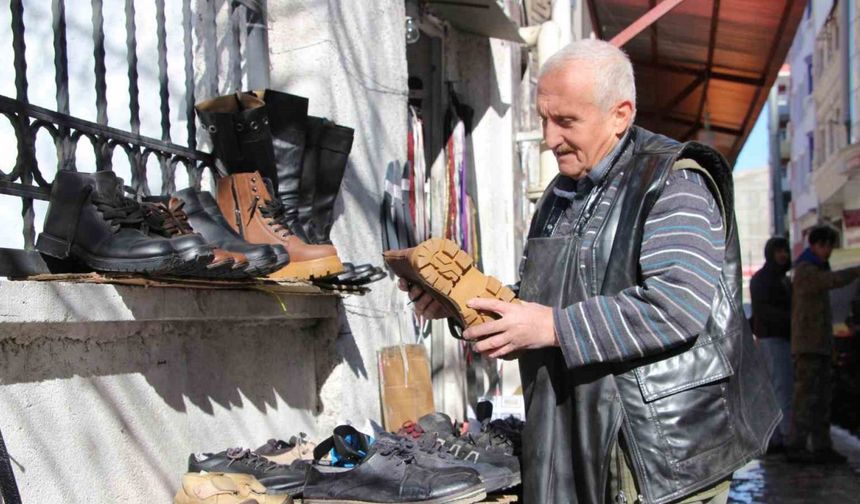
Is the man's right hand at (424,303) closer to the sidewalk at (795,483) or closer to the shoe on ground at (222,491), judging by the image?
the shoe on ground at (222,491)

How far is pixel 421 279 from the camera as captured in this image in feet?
7.59

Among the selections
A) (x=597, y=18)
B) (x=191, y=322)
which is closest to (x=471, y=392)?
(x=191, y=322)

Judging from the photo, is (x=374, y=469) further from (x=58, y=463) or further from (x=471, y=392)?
(x=471, y=392)

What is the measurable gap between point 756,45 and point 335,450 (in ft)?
32.4

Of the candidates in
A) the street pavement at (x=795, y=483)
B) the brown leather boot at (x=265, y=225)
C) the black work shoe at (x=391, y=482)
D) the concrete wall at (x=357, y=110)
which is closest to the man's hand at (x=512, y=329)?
the black work shoe at (x=391, y=482)

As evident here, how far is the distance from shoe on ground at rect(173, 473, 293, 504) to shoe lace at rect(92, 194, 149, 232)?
0.65 metres

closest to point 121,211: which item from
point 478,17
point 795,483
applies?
point 478,17

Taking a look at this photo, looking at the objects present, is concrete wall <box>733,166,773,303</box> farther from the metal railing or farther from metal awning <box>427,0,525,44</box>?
the metal railing

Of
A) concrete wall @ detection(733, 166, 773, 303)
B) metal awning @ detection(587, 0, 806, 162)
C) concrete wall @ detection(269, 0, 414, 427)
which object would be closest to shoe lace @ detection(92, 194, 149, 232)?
concrete wall @ detection(269, 0, 414, 427)

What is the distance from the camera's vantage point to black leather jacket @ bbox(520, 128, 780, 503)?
2246mm

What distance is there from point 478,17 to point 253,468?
4.09 meters

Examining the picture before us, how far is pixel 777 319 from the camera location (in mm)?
8367

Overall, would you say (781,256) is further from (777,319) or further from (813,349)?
(813,349)

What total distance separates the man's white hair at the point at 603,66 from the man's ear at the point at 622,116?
0.02m
